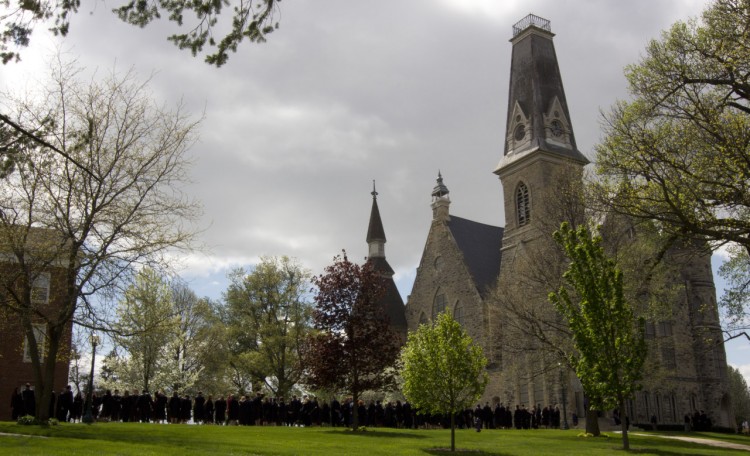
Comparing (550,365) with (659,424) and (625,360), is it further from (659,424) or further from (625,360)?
(659,424)

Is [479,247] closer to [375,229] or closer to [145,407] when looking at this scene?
[375,229]

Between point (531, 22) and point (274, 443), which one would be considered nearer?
point (274, 443)

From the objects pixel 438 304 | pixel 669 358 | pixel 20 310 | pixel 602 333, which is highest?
pixel 438 304

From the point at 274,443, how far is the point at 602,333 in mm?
9193

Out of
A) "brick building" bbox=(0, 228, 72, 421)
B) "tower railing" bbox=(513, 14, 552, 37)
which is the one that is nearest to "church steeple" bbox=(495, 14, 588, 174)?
"tower railing" bbox=(513, 14, 552, 37)

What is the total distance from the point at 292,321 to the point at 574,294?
19546 mm

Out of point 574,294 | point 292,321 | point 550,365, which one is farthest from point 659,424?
point 292,321

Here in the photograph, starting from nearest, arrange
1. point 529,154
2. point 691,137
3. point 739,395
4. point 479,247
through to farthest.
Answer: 1. point 691,137
2. point 529,154
3. point 479,247
4. point 739,395

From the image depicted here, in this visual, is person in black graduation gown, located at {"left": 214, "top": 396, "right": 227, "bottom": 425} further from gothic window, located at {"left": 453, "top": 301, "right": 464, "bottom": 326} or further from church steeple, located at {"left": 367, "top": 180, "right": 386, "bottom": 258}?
church steeple, located at {"left": 367, "top": 180, "right": 386, "bottom": 258}

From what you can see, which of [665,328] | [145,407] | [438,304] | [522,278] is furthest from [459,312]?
[145,407]

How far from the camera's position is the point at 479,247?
49.4 metres

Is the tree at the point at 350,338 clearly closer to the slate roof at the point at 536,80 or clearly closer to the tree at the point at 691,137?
the tree at the point at 691,137

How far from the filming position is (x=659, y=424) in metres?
38.2

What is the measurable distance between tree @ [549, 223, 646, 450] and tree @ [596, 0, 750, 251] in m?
2.32
